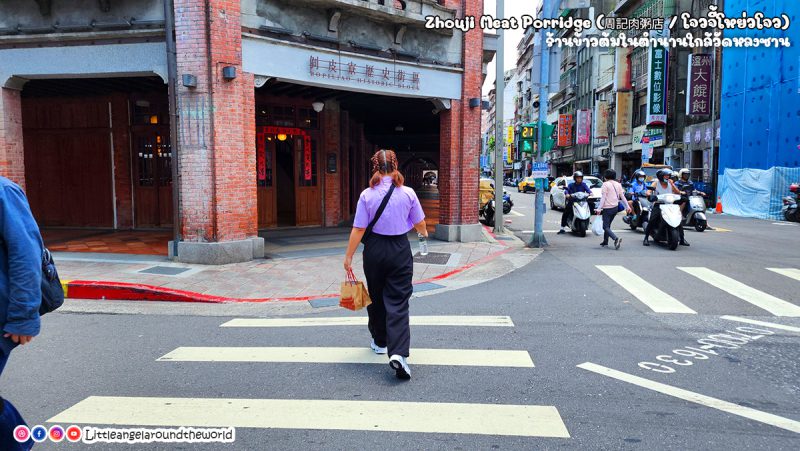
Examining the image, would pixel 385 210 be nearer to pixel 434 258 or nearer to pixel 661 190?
pixel 434 258

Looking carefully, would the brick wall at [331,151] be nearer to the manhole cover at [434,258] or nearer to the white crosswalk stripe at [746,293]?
the manhole cover at [434,258]

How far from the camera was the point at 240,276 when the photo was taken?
29.5 ft

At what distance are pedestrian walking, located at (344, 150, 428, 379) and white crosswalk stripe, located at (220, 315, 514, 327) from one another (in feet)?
5.43

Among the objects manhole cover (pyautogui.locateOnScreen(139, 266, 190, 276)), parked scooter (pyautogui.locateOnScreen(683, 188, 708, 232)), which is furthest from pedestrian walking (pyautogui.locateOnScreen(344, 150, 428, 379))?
parked scooter (pyautogui.locateOnScreen(683, 188, 708, 232))

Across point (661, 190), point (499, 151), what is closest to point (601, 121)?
point (499, 151)

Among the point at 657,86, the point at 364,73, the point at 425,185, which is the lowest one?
the point at 425,185

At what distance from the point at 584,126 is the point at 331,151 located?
39621 millimetres

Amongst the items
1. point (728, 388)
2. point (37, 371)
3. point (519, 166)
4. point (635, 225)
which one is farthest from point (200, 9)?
point (519, 166)

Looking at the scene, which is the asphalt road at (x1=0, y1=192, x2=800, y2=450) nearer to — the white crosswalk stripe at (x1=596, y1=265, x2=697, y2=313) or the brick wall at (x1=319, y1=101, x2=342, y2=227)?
the white crosswalk stripe at (x1=596, y1=265, x2=697, y2=313)

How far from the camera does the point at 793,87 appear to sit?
21.6 meters

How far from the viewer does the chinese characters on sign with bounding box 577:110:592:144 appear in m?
49.5

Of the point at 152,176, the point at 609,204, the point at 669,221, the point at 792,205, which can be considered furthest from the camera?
the point at 792,205

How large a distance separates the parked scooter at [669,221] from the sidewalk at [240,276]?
3.06 metres

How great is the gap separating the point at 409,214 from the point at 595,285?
4.69 metres
